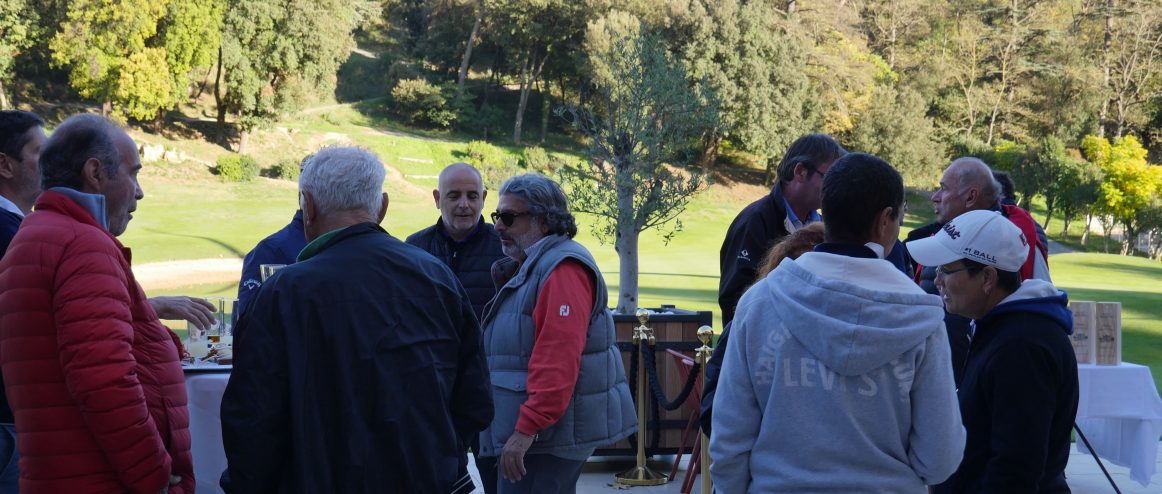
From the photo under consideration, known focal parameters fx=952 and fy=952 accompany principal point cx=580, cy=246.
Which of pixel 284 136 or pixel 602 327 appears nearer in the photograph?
pixel 602 327

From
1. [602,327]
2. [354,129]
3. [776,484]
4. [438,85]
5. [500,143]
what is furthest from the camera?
[438,85]

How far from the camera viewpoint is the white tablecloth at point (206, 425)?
129 inches

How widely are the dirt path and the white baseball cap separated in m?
20.0

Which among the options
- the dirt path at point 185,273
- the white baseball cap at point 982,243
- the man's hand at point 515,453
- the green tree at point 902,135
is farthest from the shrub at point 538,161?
the white baseball cap at point 982,243

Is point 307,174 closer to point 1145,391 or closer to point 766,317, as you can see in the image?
point 766,317

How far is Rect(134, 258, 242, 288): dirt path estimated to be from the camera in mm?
20734

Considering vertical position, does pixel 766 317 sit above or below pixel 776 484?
above

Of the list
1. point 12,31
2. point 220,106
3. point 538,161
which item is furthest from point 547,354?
point 12,31

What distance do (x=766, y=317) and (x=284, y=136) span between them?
140 ft

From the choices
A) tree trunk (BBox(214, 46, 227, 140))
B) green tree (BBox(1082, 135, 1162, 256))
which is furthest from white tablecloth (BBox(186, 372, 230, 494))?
green tree (BBox(1082, 135, 1162, 256))

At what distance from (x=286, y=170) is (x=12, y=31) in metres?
12.5

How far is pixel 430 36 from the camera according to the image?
5469 cm

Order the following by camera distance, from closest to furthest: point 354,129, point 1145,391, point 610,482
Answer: point 1145,391
point 610,482
point 354,129

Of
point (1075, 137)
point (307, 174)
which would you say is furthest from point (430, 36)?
point (307, 174)
